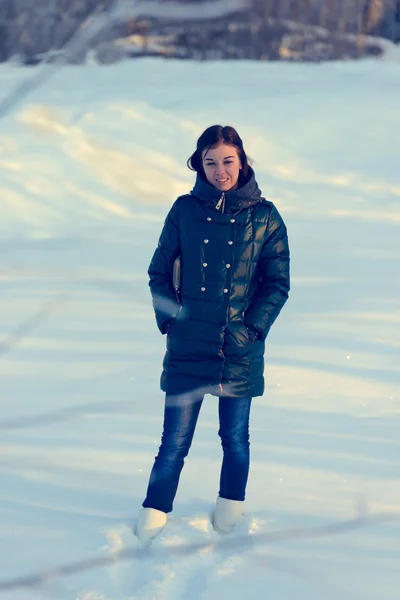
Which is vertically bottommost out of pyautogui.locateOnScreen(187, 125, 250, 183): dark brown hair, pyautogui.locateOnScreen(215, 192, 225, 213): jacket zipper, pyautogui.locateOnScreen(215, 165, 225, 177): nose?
pyautogui.locateOnScreen(215, 192, 225, 213): jacket zipper

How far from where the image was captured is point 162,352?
4980 millimetres

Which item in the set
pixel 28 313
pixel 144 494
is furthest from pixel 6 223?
pixel 144 494

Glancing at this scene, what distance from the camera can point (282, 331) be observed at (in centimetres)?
532

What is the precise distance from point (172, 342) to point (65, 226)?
19.6 feet

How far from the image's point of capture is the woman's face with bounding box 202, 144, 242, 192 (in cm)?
244

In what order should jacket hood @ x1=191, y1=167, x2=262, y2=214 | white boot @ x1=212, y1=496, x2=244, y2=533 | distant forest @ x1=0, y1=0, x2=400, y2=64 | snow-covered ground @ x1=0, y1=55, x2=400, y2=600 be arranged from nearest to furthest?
distant forest @ x1=0, y1=0, x2=400, y2=64, jacket hood @ x1=191, y1=167, x2=262, y2=214, snow-covered ground @ x1=0, y1=55, x2=400, y2=600, white boot @ x1=212, y1=496, x2=244, y2=533

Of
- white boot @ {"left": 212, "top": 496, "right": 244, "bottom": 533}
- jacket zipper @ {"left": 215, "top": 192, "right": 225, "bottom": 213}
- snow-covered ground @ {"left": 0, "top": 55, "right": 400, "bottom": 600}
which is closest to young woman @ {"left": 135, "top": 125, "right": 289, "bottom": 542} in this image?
jacket zipper @ {"left": 215, "top": 192, "right": 225, "bottom": 213}

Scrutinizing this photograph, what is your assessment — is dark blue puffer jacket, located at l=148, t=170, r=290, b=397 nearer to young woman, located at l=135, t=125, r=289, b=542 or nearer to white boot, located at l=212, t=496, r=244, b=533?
young woman, located at l=135, t=125, r=289, b=542

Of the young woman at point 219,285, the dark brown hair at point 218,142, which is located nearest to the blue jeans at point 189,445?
the young woman at point 219,285

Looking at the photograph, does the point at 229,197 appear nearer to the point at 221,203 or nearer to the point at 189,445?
the point at 221,203

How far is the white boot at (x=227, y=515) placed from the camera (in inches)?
106

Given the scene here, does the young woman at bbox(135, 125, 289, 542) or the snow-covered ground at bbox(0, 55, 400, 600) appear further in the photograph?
the snow-covered ground at bbox(0, 55, 400, 600)

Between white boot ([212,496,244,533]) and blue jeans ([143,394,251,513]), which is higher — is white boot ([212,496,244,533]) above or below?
below

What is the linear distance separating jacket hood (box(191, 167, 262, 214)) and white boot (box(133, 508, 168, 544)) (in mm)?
920
